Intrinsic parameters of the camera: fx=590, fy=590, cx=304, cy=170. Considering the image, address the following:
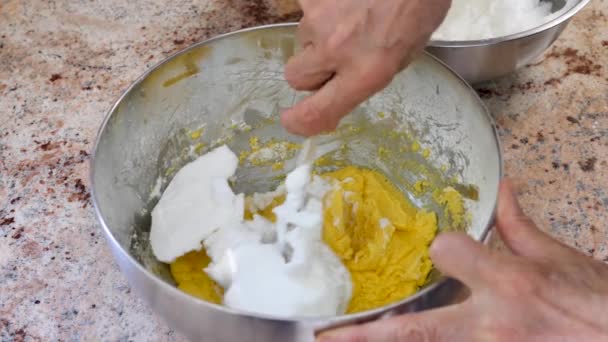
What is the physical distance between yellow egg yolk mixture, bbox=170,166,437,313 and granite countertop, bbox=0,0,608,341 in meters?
0.09

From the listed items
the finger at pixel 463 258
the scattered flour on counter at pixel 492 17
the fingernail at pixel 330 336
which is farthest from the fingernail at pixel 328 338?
the scattered flour on counter at pixel 492 17

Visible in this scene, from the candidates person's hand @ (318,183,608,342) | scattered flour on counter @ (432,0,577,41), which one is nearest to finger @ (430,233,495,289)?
person's hand @ (318,183,608,342)

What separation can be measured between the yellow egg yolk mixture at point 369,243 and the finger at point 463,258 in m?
0.30

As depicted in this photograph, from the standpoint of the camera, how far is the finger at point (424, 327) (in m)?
0.55

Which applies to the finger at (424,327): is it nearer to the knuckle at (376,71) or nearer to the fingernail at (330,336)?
the fingernail at (330,336)

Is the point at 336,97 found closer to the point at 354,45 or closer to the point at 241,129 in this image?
the point at 354,45

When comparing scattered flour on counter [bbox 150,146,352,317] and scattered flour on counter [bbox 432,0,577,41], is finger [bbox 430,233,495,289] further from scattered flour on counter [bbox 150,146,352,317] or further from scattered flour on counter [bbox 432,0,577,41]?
scattered flour on counter [bbox 432,0,577,41]

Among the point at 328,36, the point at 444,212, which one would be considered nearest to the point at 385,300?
the point at 444,212

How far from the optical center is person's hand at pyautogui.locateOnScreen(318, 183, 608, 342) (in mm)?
536

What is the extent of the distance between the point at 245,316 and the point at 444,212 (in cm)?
49

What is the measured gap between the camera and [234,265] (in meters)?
0.84

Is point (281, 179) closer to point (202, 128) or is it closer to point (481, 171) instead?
point (202, 128)

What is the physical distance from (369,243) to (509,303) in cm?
42

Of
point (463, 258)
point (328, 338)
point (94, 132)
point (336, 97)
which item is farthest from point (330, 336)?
point (94, 132)
